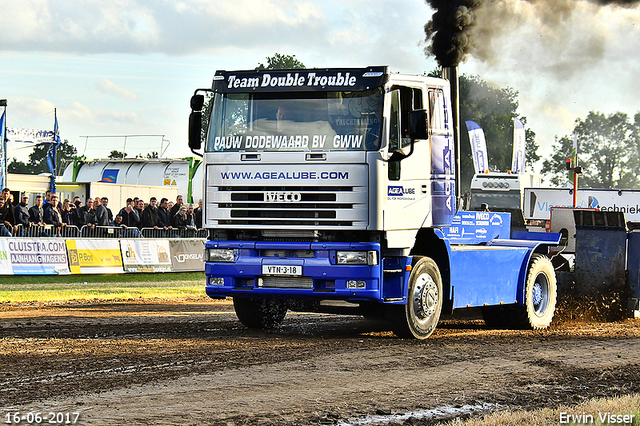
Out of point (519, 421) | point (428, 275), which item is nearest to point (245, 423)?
point (519, 421)

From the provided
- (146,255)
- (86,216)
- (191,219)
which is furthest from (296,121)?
(191,219)

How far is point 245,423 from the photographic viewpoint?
616 cm

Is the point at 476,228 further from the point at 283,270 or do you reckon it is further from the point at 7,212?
the point at 7,212

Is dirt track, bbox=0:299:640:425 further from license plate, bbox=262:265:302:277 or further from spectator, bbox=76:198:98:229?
spectator, bbox=76:198:98:229

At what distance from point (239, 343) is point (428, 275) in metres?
2.61

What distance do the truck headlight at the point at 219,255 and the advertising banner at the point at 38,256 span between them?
29.7 ft

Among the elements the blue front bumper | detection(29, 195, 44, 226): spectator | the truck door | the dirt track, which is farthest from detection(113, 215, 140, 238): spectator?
the truck door

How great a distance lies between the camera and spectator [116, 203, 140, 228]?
2180 cm

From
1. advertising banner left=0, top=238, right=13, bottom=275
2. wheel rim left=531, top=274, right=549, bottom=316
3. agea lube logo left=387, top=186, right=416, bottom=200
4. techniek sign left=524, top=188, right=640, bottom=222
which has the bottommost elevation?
wheel rim left=531, top=274, right=549, bottom=316

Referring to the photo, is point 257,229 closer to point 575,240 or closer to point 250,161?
point 250,161

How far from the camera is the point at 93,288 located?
777 inches

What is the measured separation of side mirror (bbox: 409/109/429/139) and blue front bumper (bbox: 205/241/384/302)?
143cm

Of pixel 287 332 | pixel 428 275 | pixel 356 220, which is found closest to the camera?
pixel 356 220

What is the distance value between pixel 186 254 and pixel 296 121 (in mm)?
13291
